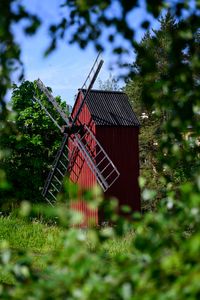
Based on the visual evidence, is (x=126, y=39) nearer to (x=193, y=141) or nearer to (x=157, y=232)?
(x=193, y=141)

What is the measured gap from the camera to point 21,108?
2469cm

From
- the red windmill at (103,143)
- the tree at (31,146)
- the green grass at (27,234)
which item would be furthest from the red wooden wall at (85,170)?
the tree at (31,146)

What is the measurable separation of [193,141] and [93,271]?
130cm

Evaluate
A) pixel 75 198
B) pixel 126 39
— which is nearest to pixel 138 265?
pixel 75 198

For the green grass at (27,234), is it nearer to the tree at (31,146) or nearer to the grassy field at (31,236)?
the grassy field at (31,236)

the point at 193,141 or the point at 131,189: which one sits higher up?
the point at 131,189

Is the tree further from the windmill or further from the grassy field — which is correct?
the grassy field

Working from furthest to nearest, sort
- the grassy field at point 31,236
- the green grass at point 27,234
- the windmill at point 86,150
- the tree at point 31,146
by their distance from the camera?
the tree at point 31,146
the windmill at point 86,150
the green grass at point 27,234
the grassy field at point 31,236

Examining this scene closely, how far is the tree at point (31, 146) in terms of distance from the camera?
23.5 meters

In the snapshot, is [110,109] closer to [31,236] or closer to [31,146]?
[31,146]

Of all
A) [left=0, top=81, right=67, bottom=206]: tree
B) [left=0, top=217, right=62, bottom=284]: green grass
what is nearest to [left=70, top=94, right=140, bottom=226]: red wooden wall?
[left=0, top=217, right=62, bottom=284]: green grass

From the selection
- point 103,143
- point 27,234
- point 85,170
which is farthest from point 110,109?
point 27,234

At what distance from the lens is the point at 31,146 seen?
23922 millimetres

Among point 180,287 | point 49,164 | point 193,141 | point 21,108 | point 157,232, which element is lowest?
point 180,287
